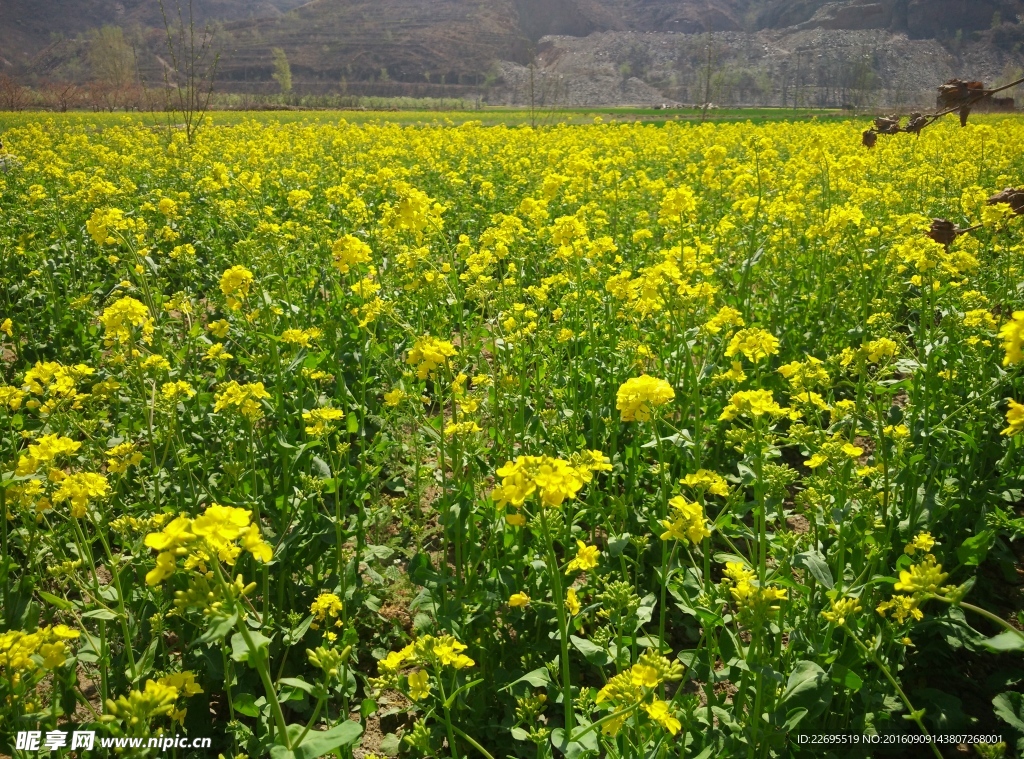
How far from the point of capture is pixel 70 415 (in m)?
2.95

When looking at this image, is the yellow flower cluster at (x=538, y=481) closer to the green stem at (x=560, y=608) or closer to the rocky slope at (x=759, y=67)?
the green stem at (x=560, y=608)

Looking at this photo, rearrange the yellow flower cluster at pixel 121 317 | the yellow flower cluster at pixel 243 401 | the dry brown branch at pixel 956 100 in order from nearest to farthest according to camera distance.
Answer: the dry brown branch at pixel 956 100 < the yellow flower cluster at pixel 243 401 < the yellow flower cluster at pixel 121 317

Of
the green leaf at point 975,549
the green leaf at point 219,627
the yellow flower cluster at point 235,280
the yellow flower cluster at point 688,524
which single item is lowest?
the green leaf at point 975,549

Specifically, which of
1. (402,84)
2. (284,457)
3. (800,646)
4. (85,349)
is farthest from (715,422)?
(402,84)

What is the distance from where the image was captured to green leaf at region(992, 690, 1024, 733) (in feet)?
6.22

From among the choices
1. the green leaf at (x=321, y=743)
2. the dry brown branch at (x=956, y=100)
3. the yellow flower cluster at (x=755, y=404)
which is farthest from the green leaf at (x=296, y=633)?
the dry brown branch at (x=956, y=100)

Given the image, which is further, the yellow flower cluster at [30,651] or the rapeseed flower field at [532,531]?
the rapeseed flower field at [532,531]

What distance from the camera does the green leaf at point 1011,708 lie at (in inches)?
74.7

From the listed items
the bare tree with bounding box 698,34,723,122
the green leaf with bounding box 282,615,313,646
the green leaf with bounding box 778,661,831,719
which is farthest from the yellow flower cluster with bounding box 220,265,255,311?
the bare tree with bounding box 698,34,723,122

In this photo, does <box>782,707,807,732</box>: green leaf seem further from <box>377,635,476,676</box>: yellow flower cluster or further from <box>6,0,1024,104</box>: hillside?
<box>6,0,1024,104</box>: hillside

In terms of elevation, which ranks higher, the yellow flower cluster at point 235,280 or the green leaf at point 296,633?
the yellow flower cluster at point 235,280

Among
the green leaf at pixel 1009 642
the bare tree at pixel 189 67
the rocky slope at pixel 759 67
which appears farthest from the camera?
the rocky slope at pixel 759 67

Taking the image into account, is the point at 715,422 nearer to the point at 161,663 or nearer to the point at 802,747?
the point at 802,747

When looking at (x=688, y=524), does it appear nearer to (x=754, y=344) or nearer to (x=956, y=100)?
(x=754, y=344)
